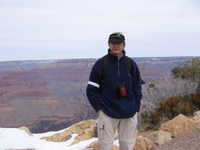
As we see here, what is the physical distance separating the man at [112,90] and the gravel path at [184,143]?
2.61 meters

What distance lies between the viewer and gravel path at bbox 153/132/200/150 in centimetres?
642

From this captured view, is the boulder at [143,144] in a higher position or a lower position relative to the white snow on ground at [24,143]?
higher

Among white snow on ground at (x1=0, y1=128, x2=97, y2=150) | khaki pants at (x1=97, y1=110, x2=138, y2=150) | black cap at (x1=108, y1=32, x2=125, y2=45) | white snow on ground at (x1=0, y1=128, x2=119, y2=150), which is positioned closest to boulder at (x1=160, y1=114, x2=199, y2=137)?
white snow on ground at (x1=0, y1=128, x2=119, y2=150)

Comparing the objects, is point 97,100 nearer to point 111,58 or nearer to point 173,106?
point 111,58

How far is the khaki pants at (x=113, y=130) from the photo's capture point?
414 centimetres

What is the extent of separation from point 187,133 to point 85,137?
2.33 metres

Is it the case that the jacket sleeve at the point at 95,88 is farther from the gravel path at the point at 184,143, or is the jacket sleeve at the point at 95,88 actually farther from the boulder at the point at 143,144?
the boulder at the point at 143,144

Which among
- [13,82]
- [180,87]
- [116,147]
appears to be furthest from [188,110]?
[13,82]

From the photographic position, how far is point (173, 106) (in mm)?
9734

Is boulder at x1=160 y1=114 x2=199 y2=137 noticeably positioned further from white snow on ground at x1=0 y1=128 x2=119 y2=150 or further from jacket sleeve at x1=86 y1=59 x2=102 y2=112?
jacket sleeve at x1=86 y1=59 x2=102 y2=112

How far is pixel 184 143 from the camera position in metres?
6.68

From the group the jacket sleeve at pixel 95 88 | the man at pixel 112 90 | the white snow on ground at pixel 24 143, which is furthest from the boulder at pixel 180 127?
the jacket sleeve at pixel 95 88

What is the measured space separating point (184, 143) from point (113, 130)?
114 inches

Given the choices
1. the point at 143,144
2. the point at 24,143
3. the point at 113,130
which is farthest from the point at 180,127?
the point at 113,130
